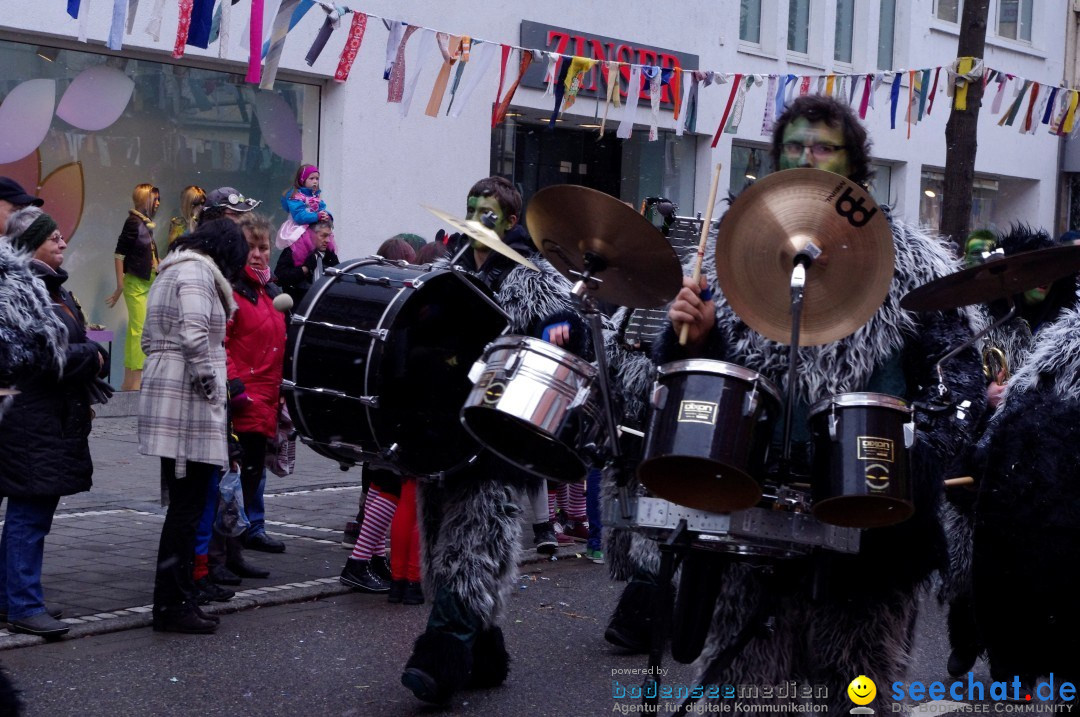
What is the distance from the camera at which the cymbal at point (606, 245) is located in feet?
11.2

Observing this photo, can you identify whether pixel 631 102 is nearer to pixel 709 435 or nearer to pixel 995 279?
pixel 995 279

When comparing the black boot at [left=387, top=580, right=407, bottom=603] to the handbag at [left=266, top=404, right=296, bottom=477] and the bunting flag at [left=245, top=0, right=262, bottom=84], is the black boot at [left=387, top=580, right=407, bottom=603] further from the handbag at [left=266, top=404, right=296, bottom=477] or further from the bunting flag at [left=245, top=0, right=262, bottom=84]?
the bunting flag at [left=245, top=0, right=262, bottom=84]

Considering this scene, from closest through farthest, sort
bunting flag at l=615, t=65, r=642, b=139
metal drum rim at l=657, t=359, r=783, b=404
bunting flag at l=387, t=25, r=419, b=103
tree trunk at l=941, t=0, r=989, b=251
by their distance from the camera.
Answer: metal drum rim at l=657, t=359, r=783, b=404, tree trunk at l=941, t=0, r=989, b=251, bunting flag at l=387, t=25, r=419, b=103, bunting flag at l=615, t=65, r=642, b=139

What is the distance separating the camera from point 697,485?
3238mm

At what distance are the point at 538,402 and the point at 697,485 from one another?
463 millimetres

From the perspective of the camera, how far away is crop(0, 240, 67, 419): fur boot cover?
450 cm

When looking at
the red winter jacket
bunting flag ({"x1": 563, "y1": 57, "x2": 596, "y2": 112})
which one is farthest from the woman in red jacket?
bunting flag ({"x1": 563, "y1": 57, "x2": 596, "y2": 112})

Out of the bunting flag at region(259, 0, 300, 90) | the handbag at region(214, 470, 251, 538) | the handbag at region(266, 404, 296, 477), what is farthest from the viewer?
the bunting flag at region(259, 0, 300, 90)

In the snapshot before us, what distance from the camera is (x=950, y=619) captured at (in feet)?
19.1

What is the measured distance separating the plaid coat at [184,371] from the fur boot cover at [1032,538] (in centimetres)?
365

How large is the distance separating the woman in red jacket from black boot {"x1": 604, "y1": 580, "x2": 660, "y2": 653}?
6.71ft

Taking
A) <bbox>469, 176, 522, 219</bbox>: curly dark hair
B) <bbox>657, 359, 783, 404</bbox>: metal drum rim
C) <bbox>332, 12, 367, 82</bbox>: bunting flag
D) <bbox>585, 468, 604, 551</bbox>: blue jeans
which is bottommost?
<bbox>585, 468, 604, 551</bbox>: blue jeans

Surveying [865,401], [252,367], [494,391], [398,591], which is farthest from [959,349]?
[252,367]

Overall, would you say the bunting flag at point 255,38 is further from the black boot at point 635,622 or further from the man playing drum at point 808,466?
the man playing drum at point 808,466
